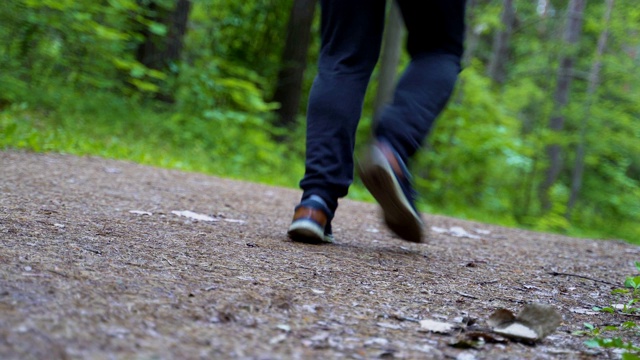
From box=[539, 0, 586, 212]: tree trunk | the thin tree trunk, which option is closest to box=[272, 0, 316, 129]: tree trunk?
the thin tree trunk

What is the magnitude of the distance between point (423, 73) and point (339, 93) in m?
0.31

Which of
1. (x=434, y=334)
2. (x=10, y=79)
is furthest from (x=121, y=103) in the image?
(x=434, y=334)

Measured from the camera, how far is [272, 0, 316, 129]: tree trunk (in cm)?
891

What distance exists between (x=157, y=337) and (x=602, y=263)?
2259 millimetres

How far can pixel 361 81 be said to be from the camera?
7.38ft

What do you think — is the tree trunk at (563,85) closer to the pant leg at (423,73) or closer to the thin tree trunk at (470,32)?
the thin tree trunk at (470,32)

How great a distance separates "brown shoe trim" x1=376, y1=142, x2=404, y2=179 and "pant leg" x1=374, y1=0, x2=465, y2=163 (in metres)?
0.05

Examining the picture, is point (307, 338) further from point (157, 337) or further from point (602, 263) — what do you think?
point (602, 263)

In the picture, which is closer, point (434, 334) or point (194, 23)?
point (434, 334)

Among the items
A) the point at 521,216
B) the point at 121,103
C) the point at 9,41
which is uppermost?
the point at 9,41

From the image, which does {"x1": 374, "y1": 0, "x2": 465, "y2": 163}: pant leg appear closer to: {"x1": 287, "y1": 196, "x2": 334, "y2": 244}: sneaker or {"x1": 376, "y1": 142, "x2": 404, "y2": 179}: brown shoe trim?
{"x1": 376, "y1": 142, "x2": 404, "y2": 179}: brown shoe trim

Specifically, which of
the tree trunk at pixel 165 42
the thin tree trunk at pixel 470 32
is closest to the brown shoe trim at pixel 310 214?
the tree trunk at pixel 165 42

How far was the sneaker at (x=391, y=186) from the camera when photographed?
76.2 inches

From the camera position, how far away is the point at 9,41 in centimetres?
572
